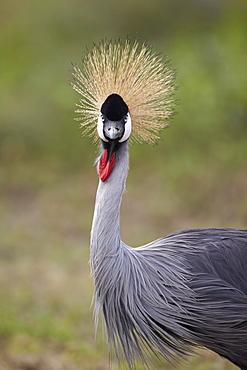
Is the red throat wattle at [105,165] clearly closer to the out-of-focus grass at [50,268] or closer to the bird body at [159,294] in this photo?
the bird body at [159,294]

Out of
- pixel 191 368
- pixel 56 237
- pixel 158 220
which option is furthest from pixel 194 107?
pixel 191 368

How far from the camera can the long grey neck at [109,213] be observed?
2.18m

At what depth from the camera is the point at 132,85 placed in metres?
2.36

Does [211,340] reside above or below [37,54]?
below

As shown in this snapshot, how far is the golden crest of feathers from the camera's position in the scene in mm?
2348

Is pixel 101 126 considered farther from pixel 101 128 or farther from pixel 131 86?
pixel 131 86

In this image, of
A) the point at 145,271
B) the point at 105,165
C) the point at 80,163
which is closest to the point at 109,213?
the point at 105,165

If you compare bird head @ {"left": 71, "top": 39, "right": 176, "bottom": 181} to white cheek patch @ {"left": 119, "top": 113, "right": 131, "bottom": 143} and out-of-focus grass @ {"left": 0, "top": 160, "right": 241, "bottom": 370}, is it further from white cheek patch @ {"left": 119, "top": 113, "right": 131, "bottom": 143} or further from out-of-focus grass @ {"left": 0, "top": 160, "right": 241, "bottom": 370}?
out-of-focus grass @ {"left": 0, "top": 160, "right": 241, "bottom": 370}

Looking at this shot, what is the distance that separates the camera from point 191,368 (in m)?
3.17

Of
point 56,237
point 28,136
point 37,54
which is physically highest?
point 37,54

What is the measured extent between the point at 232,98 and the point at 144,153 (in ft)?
3.61

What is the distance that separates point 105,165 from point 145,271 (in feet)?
1.44

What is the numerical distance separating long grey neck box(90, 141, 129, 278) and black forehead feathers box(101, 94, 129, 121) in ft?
0.38

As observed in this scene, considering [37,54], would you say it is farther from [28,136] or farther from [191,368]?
[191,368]
